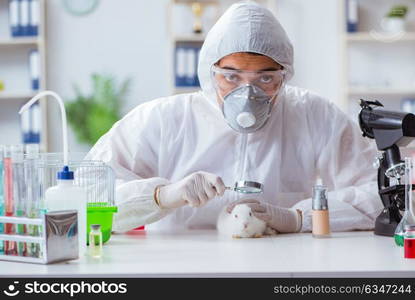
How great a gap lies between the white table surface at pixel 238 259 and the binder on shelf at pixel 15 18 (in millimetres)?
3877

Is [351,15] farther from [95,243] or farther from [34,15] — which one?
[95,243]

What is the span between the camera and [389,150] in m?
2.02

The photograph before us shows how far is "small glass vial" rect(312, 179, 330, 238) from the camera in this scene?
204 centimetres

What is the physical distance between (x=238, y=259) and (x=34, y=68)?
168 inches

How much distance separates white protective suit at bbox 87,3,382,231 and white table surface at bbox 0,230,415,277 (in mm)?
344

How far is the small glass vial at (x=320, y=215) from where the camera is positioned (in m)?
2.04

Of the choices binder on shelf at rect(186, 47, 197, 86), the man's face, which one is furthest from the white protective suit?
binder on shelf at rect(186, 47, 197, 86)

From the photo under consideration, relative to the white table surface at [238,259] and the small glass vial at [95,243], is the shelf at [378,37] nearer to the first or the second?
the white table surface at [238,259]

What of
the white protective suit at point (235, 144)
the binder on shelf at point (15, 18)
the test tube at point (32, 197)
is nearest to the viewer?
the test tube at point (32, 197)

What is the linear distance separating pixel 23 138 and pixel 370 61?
2761 mm

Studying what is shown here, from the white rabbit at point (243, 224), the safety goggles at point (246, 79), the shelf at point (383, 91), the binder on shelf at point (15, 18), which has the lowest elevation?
the white rabbit at point (243, 224)

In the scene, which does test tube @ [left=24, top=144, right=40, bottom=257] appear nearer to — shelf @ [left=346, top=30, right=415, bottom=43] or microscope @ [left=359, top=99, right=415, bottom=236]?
microscope @ [left=359, top=99, right=415, bottom=236]

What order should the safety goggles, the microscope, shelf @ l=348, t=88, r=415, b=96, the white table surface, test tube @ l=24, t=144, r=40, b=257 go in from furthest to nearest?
shelf @ l=348, t=88, r=415, b=96 < the safety goggles < the microscope < test tube @ l=24, t=144, r=40, b=257 < the white table surface

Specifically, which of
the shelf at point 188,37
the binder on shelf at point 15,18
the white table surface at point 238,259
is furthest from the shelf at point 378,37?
the white table surface at point 238,259
